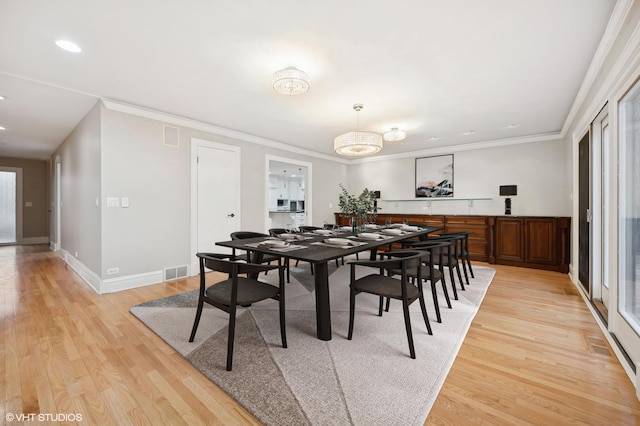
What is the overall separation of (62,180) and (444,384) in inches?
Result: 300

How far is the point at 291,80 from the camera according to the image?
254cm

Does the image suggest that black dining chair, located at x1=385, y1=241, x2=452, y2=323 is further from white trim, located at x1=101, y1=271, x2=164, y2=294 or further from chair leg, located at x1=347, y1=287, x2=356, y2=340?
white trim, located at x1=101, y1=271, x2=164, y2=294

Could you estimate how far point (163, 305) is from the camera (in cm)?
297

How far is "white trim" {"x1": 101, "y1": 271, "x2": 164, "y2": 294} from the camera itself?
3.46 metres

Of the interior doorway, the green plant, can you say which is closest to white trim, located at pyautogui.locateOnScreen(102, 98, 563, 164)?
the interior doorway

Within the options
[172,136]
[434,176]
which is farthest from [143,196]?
[434,176]

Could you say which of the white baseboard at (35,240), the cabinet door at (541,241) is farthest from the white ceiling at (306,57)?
the white baseboard at (35,240)

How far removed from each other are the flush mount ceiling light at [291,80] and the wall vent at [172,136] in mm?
2342

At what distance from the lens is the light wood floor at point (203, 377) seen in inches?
57.0

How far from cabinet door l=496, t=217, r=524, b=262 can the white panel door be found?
16.4 feet

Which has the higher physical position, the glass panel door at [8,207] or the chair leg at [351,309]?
the glass panel door at [8,207]

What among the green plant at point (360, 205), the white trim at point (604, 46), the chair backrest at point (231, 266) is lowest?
the chair backrest at point (231, 266)

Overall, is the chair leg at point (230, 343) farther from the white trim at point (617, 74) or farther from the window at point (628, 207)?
the white trim at point (617, 74)

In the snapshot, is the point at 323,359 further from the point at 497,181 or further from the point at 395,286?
the point at 497,181
